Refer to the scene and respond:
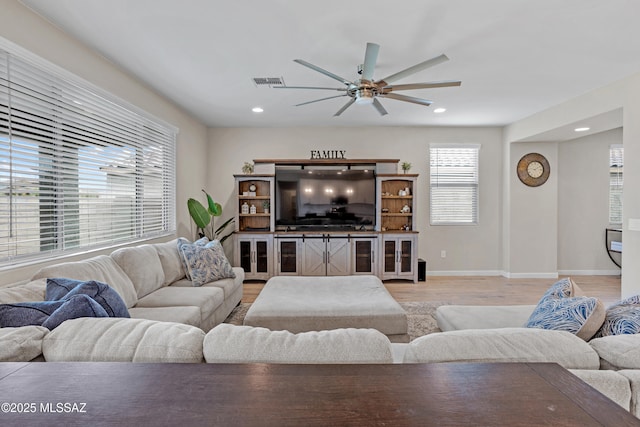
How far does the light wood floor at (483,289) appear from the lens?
4250mm

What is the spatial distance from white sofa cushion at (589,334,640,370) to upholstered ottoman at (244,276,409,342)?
4.79 ft

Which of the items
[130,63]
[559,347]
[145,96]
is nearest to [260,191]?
[145,96]

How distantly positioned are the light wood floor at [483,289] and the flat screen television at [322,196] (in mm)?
1240

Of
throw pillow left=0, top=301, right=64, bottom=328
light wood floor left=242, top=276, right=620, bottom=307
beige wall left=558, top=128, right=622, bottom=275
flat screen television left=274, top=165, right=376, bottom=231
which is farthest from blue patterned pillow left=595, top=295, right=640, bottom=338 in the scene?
beige wall left=558, top=128, right=622, bottom=275

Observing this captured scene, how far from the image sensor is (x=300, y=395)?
2.41ft

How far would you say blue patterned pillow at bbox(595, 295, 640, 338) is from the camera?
1.32 meters

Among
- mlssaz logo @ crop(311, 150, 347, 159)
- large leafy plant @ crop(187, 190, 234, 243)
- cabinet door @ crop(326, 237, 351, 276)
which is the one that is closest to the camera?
large leafy plant @ crop(187, 190, 234, 243)

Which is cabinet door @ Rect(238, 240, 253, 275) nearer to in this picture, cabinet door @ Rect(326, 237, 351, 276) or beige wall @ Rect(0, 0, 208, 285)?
beige wall @ Rect(0, 0, 208, 285)

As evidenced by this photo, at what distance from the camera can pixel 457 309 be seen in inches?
99.7

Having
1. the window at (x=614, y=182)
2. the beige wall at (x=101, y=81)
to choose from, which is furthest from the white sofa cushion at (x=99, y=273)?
the window at (x=614, y=182)

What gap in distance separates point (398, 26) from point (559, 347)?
2.26 meters

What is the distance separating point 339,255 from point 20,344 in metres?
4.31

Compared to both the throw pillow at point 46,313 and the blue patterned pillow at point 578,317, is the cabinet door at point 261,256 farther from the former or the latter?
the blue patterned pillow at point 578,317

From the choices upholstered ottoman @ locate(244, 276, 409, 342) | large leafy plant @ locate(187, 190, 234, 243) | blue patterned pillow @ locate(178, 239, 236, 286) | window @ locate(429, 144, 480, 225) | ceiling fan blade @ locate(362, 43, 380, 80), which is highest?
ceiling fan blade @ locate(362, 43, 380, 80)
